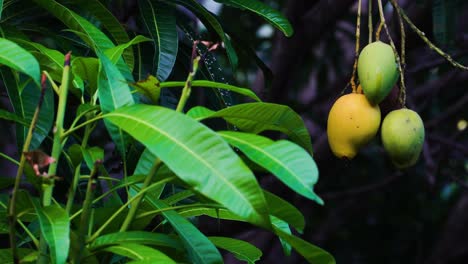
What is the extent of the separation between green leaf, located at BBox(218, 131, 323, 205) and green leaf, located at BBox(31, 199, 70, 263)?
0.56 ft

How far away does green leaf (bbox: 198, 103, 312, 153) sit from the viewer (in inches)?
33.1

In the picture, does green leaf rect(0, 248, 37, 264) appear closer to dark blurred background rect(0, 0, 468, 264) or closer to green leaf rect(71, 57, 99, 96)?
green leaf rect(71, 57, 99, 96)

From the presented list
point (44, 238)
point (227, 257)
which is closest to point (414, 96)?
point (227, 257)

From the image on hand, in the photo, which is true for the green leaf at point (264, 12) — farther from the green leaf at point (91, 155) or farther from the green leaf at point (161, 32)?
the green leaf at point (91, 155)

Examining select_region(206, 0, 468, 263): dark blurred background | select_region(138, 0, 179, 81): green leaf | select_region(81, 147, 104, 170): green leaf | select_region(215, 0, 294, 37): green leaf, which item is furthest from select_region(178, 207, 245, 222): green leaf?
select_region(206, 0, 468, 263): dark blurred background

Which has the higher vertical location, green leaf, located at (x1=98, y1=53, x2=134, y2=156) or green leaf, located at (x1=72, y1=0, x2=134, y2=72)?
green leaf, located at (x1=98, y1=53, x2=134, y2=156)

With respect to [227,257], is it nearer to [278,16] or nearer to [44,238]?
[278,16]

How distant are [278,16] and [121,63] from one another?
39cm

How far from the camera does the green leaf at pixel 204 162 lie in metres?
0.68

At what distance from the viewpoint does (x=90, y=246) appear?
2.67 ft

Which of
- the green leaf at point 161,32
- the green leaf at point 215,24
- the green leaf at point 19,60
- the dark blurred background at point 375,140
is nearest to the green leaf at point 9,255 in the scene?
the green leaf at point 19,60

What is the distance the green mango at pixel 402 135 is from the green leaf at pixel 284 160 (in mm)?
276

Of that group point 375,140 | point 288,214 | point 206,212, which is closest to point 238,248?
point 206,212

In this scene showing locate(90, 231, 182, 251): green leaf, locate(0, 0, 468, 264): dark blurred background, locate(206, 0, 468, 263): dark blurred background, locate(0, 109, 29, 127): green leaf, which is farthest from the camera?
locate(206, 0, 468, 263): dark blurred background
